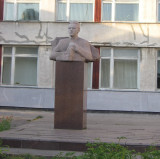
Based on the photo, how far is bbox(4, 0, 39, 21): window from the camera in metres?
15.5

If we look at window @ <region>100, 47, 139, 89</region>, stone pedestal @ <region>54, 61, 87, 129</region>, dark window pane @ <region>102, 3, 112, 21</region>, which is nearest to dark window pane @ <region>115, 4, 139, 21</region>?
dark window pane @ <region>102, 3, 112, 21</region>

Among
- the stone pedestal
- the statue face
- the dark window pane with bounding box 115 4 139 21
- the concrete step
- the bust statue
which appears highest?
the dark window pane with bounding box 115 4 139 21

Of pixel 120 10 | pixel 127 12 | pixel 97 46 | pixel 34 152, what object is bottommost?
pixel 34 152

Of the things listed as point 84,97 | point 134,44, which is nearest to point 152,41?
point 134,44

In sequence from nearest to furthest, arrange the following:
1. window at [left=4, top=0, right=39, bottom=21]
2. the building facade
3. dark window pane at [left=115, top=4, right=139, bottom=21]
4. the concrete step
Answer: the concrete step
the building facade
dark window pane at [left=115, top=4, right=139, bottom=21]
window at [left=4, top=0, right=39, bottom=21]

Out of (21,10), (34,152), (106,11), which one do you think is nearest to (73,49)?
(34,152)

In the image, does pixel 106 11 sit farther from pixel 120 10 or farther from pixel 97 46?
pixel 97 46

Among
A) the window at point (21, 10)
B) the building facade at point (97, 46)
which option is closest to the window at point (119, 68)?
the building facade at point (97, 46)

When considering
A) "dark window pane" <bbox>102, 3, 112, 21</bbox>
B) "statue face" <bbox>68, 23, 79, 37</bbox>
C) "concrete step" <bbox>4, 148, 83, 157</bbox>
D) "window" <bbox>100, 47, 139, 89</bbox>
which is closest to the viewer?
"concrete step" <bbox>4, 148, 83, 157</bbox>

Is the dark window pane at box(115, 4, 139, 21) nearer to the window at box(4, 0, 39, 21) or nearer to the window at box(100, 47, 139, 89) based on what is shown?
the window at box(100, 47, 139, 89)

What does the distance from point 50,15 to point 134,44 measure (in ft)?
13.3

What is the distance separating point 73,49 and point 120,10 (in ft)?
27.8

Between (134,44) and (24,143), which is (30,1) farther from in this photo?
(24,143)

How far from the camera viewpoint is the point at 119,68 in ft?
49.5
